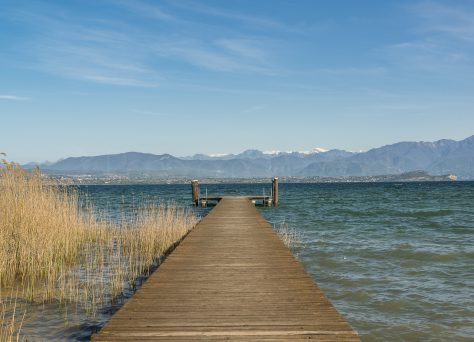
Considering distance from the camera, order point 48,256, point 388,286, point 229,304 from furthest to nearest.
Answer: point 48,256
point 388,286
point 229,304

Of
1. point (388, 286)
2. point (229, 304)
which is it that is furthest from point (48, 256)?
point (388, 286)

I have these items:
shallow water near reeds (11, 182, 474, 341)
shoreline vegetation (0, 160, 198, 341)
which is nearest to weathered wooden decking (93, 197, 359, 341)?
shallow water near reeds (11, 182, 474, 341)

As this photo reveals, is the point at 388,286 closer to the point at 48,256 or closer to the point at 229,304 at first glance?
the point at 229,304

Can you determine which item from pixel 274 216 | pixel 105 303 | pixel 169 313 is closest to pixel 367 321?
pixel 169 313

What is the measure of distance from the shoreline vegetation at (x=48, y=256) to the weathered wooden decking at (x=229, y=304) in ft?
6.28

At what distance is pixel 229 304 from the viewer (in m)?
5.89

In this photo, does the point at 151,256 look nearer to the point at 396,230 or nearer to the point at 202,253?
the point at 202,253

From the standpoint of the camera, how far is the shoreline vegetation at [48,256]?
8.90m

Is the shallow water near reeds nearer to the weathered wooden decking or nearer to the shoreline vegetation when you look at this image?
the shoreline vegetation

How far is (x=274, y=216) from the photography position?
30.3 m

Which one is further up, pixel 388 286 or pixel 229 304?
pixel 229 304

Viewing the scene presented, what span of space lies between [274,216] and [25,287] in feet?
71.9

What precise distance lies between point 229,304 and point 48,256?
6.68 metres

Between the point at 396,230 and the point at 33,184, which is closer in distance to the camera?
the point at 33,184
